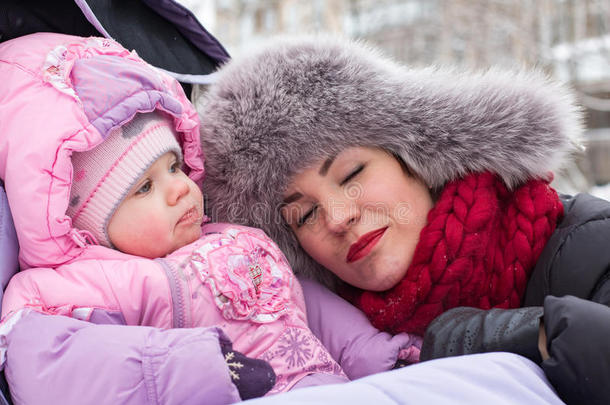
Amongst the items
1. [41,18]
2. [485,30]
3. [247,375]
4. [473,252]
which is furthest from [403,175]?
[485,30]

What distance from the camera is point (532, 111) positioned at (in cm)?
125

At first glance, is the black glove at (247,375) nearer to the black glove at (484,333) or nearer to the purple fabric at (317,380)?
the purple fabric at (317,380)

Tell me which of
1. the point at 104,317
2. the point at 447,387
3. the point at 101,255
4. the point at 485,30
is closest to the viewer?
the point at 447,387

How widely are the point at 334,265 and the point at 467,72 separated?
539 millimetres

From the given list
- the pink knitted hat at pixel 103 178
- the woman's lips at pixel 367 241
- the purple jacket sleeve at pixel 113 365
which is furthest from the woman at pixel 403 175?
the purple jacket sleeve at pixel 113 365

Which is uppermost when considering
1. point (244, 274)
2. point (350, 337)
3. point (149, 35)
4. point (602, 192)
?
point (149, 35)

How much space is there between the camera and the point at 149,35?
142 centimetres

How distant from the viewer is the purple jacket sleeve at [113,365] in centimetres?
78

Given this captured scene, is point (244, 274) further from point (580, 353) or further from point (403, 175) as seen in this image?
point (580, 353)

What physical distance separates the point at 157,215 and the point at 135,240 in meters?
0.06

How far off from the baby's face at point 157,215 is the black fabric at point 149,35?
1.14ft

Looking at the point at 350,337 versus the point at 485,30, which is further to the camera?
the point at 485,30

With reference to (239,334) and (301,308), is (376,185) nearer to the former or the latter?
(301,308)

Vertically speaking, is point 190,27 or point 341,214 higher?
point 190,27
